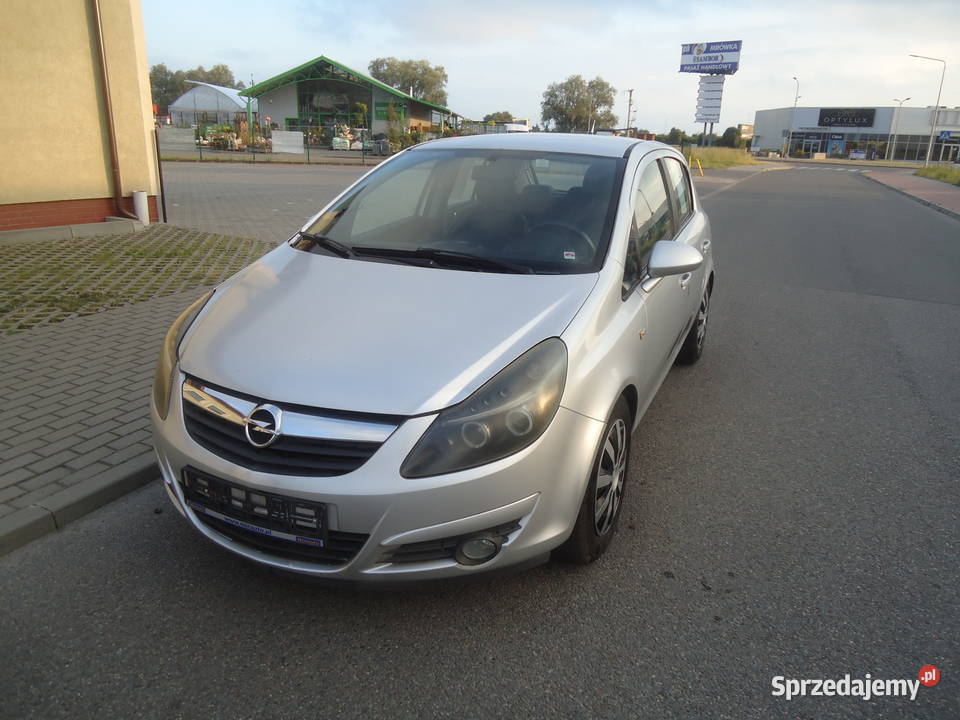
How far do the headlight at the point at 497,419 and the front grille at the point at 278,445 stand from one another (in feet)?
0.51

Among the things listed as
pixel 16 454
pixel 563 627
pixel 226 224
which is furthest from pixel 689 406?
pixel 226 224

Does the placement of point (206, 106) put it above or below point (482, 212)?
above

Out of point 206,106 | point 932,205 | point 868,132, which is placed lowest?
point 932,205

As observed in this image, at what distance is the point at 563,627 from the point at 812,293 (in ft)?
22.8

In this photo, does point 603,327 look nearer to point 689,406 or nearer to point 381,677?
point 381,677

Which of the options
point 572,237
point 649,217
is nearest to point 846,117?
point 649,217

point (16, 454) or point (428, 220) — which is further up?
point (428, 220)

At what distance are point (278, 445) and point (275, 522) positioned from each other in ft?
0.86

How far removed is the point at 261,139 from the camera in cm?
4209

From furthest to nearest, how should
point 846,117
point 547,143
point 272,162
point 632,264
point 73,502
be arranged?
point 846,117 → point 272,162 → point 547,143 → point 632,264 → point 73,502

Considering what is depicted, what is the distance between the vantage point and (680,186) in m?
4.92

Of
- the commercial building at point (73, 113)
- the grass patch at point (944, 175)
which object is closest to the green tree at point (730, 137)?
the grass patch at point (944, 175)

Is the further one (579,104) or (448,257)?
(579,104)

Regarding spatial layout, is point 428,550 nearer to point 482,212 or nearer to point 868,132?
point 482,212
